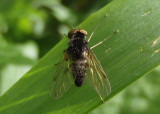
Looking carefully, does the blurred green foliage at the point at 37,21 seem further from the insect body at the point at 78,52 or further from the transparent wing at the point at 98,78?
the transparent wing at the point at 98,78

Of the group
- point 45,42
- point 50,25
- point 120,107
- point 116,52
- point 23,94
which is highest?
point 50,25

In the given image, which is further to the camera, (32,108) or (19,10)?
(19,10)

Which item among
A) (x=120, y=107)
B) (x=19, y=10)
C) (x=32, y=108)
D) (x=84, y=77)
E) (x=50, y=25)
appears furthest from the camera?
(x=50, y=25)

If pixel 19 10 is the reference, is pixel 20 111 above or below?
below

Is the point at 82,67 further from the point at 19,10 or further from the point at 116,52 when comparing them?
the point at 19,10

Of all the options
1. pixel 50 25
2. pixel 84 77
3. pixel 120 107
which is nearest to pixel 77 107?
pixel 84 77

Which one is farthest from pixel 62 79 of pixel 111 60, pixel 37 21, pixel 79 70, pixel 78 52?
pixel 37 21

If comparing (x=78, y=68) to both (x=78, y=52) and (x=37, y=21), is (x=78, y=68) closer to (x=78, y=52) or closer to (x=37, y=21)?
(x=78, y=52)
